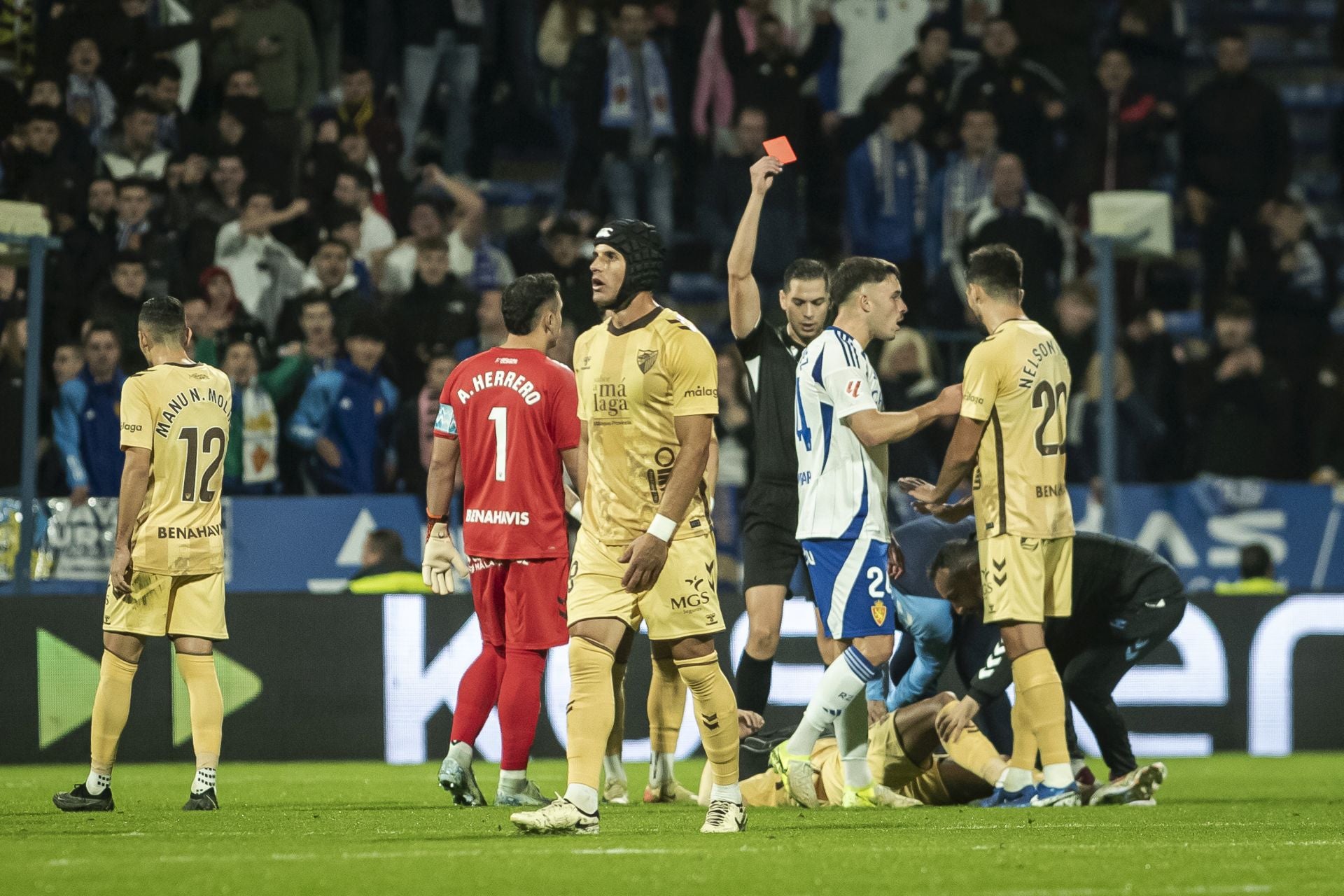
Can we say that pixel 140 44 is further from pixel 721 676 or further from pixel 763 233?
pixel 721 676

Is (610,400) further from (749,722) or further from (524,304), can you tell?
(749,722)

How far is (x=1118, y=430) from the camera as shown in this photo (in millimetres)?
14867

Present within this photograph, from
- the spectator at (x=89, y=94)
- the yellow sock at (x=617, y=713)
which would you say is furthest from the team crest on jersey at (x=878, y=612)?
the spectator at (x=89, y=94)

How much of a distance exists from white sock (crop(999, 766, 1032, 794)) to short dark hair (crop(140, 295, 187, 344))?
412 cm

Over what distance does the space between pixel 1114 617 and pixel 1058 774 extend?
1.18 m

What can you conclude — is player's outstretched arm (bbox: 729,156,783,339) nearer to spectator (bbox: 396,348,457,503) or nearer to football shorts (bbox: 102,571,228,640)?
football shorts (bbox: 102,571,228,640)

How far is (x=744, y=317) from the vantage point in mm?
8617

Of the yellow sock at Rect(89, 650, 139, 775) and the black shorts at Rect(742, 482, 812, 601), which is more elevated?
the black shorts at Rect(742, 482, 812, 601)

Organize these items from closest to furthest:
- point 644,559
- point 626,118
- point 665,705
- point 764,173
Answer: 1. point 644,559
2. point 764,173
3. point 665,705
4. point 626,118

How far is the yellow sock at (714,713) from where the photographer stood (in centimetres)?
675

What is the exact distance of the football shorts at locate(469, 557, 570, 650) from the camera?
309 inches

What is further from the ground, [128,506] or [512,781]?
[128,506]

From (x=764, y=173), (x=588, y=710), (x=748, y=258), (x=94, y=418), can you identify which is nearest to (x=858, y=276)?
(x=748, y=258)

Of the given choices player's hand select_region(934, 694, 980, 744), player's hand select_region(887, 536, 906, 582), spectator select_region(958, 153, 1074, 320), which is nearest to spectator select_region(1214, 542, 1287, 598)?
spectator select_region(958, 153, 1074, 320)
